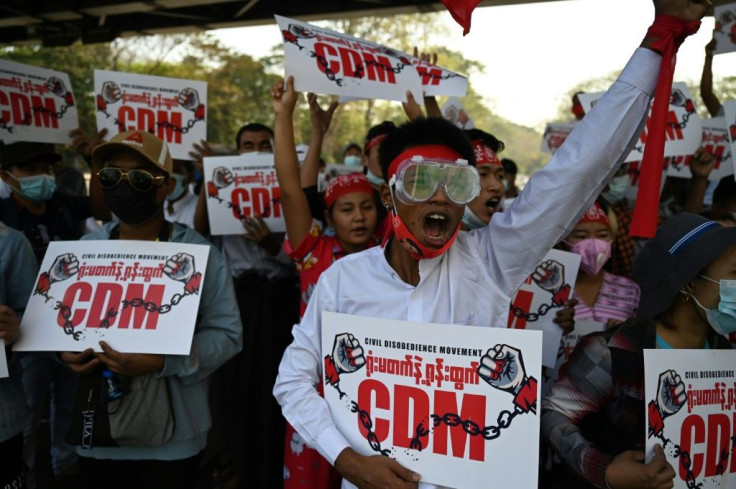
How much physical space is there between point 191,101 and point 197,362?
2889 mm

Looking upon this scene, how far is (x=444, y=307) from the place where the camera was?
2207 millimetres

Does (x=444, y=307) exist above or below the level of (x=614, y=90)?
below

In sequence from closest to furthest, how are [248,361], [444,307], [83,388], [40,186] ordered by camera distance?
[444,307], [83,388], [40,186], [248,361]

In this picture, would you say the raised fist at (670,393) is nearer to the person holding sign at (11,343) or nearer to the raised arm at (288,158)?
the raised arm at (288,158)

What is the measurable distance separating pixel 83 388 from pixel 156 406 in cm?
33

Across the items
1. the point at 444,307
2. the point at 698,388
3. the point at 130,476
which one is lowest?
the point at 130,476

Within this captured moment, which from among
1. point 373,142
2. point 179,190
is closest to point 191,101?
point 179,190

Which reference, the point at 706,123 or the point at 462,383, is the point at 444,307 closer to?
the point at 462,383

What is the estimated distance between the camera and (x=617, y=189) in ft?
17.0

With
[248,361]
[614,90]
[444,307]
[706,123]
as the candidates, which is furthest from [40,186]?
[706,123]

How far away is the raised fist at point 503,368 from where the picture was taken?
1974 mm

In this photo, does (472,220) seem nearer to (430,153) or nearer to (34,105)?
(430,153)

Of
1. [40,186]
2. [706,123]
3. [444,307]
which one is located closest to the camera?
[444,307]

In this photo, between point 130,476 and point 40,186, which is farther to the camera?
point 40,186
